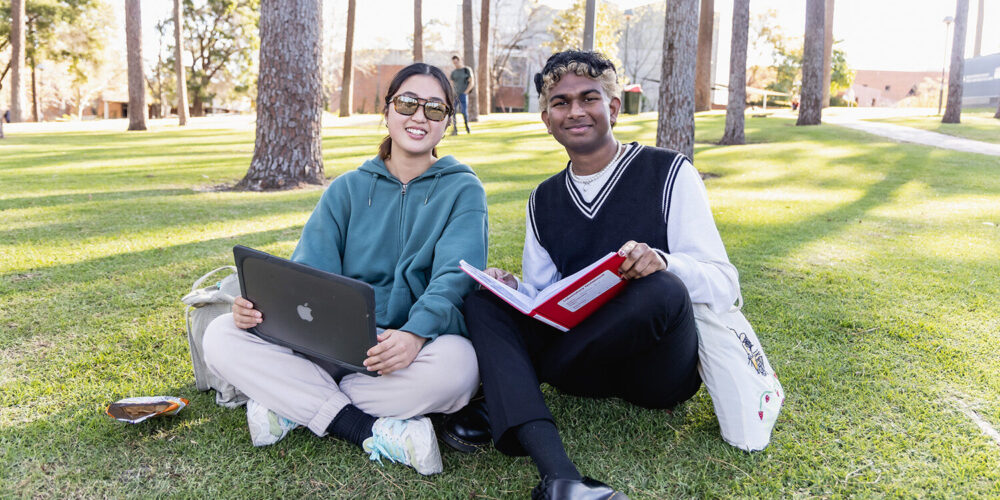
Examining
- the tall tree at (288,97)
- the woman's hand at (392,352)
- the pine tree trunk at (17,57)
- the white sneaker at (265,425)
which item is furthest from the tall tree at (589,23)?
the pine tree trunk at (17,57)

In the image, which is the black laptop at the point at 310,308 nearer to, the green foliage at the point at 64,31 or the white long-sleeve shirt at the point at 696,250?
the white long-sleeve shirt at the point at 696,250

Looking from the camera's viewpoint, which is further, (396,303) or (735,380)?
(396,303)

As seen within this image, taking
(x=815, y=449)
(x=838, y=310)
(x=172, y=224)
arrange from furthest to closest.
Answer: (x=172, y=224) < (x=838, y=310) < (x=815, y=449)

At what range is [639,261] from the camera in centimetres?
208

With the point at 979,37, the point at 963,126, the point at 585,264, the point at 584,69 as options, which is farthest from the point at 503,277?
the point at 979,37

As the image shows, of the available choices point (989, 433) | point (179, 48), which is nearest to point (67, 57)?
point (179, 48)

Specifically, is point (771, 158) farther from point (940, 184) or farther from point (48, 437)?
point (48, 437)

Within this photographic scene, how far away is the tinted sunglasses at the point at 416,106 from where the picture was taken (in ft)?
8.85

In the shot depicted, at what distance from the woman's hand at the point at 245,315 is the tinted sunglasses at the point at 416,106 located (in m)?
0.99

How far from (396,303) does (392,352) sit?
0.42 m

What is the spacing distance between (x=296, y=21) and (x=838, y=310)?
6.79 m

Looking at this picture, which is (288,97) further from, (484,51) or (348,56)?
(348,56)

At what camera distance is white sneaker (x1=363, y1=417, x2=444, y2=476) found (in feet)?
7.47

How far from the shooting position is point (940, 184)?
9.47m
